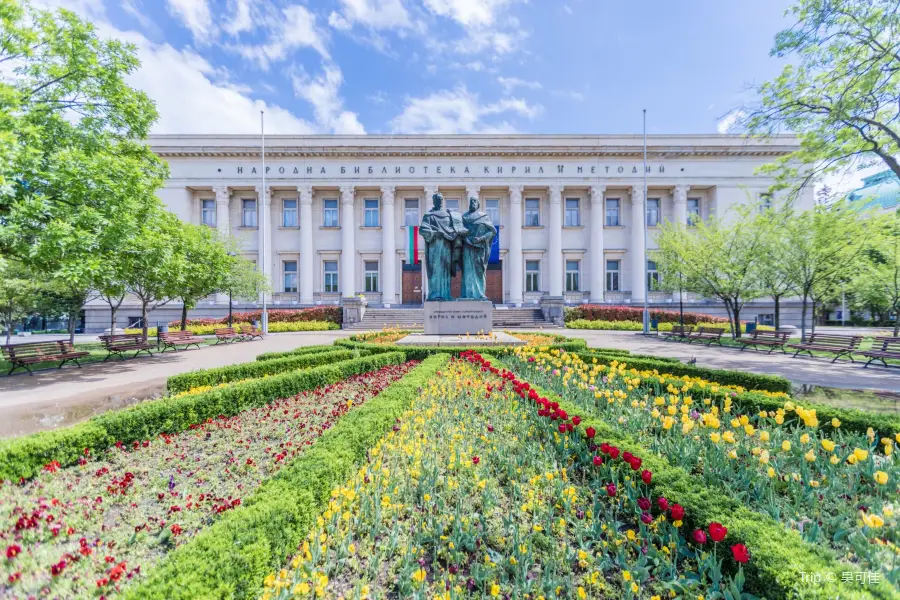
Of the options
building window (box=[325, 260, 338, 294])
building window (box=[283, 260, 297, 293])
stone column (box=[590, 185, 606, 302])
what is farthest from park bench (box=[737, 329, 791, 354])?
building window (box=[283, 260, 297, 293])

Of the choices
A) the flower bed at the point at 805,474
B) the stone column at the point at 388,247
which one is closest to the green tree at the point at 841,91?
the flower bed at the point at 805,474

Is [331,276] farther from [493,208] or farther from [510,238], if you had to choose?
[510,238]

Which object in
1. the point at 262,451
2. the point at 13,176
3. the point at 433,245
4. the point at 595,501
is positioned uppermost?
the point at 13,176

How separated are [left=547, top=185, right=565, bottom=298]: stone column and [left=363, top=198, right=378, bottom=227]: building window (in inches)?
596

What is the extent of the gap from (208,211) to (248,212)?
3.38 m

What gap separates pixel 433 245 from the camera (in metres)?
13.4

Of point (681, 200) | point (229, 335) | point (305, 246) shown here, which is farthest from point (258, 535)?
point (681, 200)

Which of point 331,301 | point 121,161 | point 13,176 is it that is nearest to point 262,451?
point 13,176

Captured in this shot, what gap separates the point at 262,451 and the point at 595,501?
371 cm

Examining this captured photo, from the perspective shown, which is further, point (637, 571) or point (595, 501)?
point (595, 501)

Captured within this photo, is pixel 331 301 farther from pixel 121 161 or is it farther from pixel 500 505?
pixel 500 505

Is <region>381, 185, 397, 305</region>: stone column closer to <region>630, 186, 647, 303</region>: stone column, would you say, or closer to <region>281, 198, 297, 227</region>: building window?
<region>281, 198, 297, 227</region>: building window

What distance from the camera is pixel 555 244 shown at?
31844 mm

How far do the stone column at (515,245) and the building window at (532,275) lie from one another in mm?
1419
